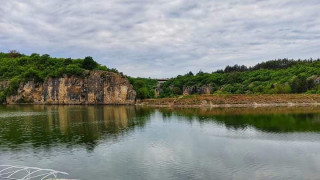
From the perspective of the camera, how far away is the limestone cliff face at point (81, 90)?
330 ft

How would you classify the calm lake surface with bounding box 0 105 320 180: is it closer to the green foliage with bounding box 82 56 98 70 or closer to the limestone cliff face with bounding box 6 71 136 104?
the limestone cliff face with bounding box 6 71 136 104

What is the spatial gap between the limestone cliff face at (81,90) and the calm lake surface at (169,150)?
56.5m

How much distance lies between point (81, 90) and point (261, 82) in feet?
211

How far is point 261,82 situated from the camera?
12412 cm

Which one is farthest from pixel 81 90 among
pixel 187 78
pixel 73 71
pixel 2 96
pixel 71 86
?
pixel 187 78

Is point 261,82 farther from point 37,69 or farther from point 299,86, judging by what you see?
point 37,69

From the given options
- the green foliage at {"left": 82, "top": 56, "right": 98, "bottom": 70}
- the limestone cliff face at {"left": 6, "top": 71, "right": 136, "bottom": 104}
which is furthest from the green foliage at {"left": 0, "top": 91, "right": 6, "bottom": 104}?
the green foliage at {"left": 82, "top": 56, "right": 98, "bottom": 70}

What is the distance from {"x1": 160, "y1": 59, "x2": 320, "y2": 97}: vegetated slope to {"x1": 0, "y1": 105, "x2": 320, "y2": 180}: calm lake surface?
198 feet

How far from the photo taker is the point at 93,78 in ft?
340

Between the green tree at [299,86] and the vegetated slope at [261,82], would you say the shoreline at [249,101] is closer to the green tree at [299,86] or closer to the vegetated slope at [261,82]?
the vegetated slope at [261,82]

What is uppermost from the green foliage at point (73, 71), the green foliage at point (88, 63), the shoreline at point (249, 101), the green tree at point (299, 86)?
the green foliage at point (88, 63)

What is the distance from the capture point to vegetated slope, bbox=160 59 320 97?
10081cm

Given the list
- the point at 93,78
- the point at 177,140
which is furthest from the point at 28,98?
the point at 177,140

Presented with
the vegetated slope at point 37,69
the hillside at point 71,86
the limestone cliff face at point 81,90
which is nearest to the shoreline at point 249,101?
the limestone cliff face at point 81,90
